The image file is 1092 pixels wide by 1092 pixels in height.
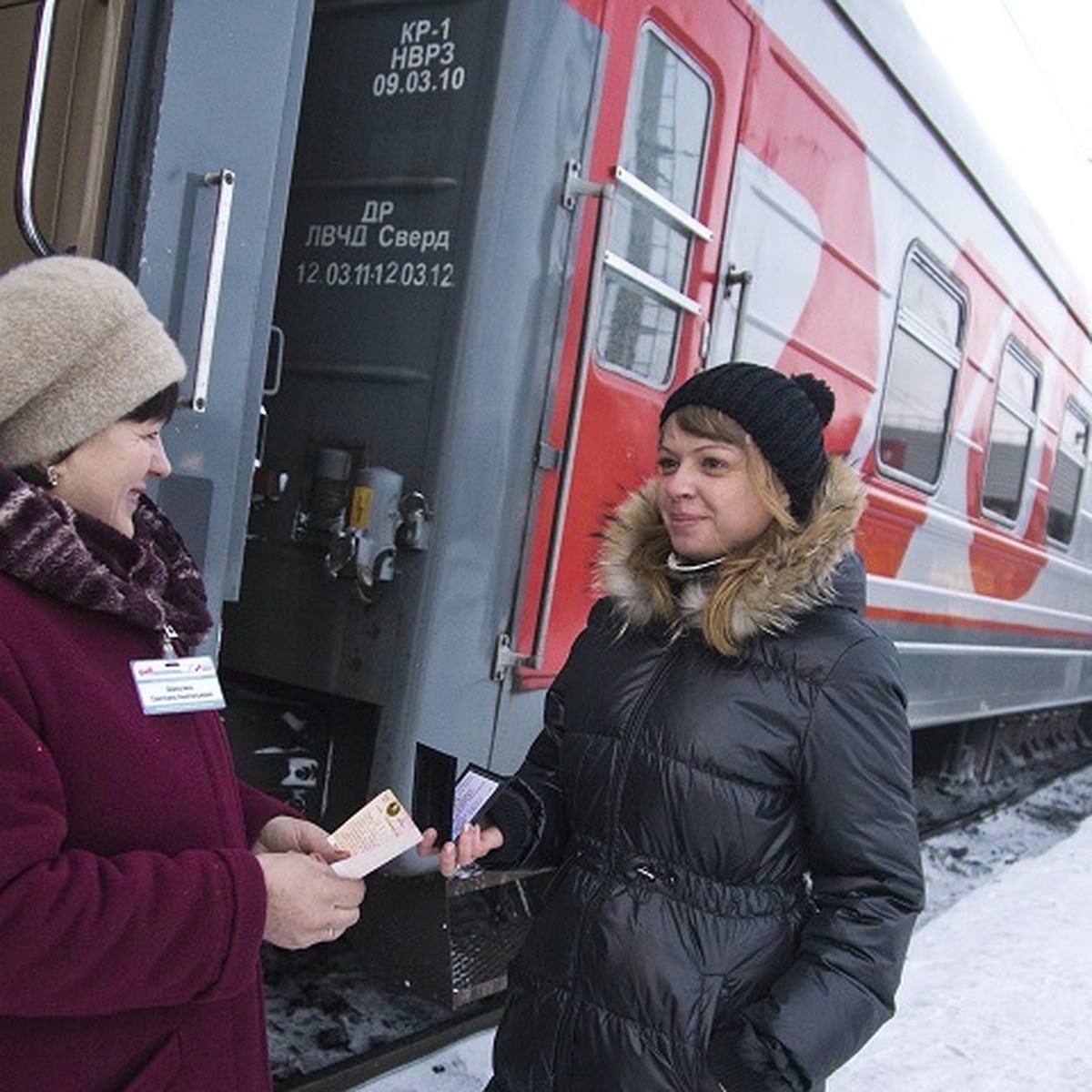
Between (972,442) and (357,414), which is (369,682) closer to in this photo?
(357,414)

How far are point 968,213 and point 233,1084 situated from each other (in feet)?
15.8

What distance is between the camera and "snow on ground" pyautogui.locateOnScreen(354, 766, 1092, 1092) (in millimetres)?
3174

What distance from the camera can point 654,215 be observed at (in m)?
3.26

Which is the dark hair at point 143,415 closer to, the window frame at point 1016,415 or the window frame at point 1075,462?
the window frame at point 1016,415

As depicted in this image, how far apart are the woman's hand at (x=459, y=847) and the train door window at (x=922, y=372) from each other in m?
3.36

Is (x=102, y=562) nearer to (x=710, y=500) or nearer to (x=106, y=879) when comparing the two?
(x=106, y=879)

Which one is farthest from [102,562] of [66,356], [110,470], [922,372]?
[922,372]

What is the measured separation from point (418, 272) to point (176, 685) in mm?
1731

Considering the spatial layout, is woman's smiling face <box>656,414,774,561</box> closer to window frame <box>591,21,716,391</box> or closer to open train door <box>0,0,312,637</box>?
open train door <box>0,0,312,637</box>

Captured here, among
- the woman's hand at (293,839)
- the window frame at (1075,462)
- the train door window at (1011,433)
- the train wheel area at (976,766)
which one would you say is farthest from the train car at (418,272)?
the window frame at (1075,462)

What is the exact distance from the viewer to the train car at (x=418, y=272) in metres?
2.20

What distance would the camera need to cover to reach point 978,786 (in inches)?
311

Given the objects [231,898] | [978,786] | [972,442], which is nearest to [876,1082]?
[231,898]

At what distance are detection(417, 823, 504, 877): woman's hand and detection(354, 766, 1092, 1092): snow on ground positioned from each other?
124 centimetres
